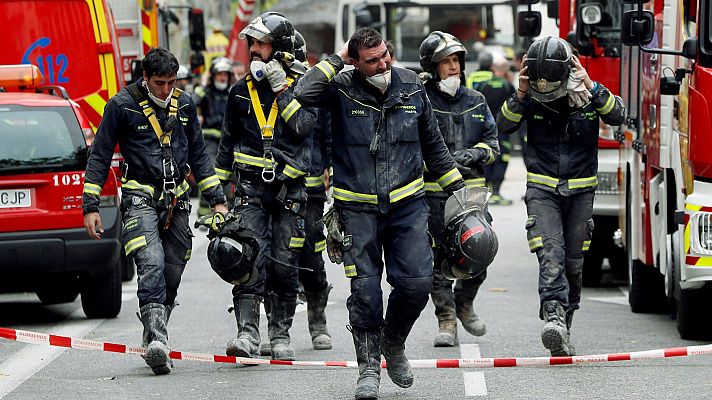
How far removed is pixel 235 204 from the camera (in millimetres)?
9984

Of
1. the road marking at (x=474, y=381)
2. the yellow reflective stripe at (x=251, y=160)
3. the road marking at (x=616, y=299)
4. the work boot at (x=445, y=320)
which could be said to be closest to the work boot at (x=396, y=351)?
the road marking at (x=474, y=381)

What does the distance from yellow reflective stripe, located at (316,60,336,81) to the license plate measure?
11.8ft

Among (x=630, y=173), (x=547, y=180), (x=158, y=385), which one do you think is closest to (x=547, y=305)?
(x=547, y=180)

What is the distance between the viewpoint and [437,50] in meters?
10.6

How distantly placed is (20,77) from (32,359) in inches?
128

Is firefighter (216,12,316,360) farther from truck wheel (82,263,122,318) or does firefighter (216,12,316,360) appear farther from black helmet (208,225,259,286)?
truck wheel (82,263,122,318)

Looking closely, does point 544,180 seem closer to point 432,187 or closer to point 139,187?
point 432,187

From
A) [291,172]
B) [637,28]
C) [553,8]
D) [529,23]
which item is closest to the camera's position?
[291,172]

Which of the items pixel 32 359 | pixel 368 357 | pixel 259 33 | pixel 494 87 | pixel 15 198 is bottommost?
pixel 494 87

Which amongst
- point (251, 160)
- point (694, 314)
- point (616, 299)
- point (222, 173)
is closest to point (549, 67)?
point (251, 160)

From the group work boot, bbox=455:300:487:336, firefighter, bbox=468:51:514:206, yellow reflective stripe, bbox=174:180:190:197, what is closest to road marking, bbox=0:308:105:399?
yellow reflective stripe, bbox=174:180:190:197

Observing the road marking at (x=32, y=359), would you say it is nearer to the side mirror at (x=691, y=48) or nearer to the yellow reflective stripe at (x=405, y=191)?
the yellow reflective stripe at (x=405, y=191)

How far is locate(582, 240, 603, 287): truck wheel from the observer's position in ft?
46.4

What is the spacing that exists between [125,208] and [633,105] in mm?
4764
